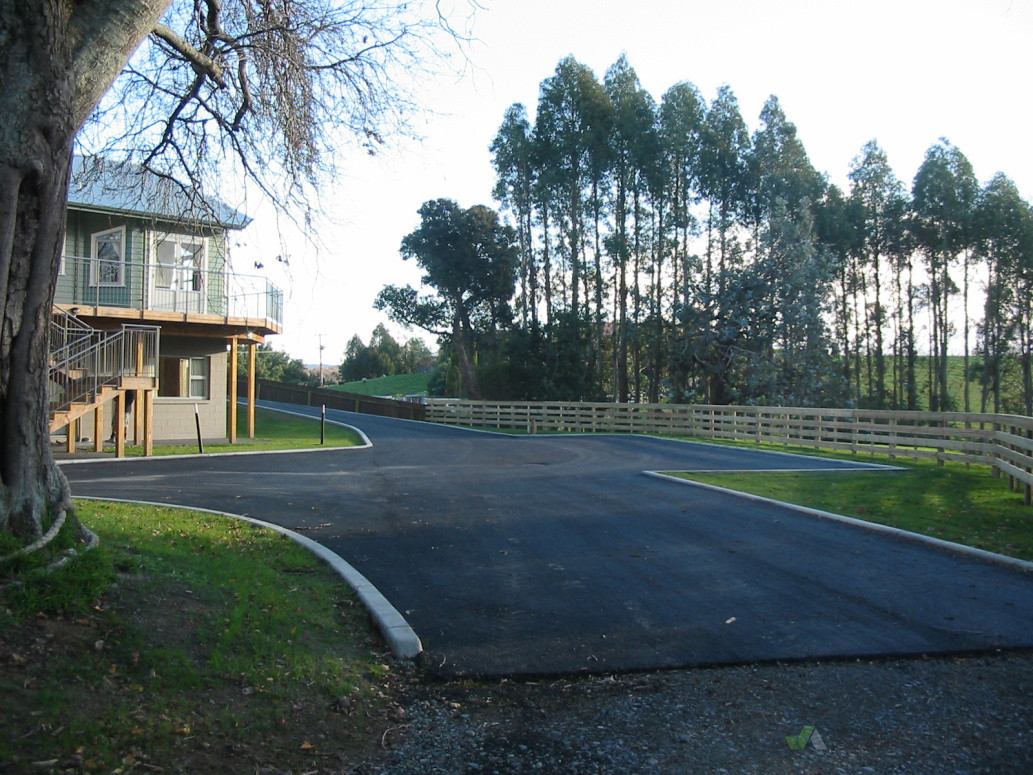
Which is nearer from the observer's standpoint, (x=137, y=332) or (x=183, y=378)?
(x=137, y=332)

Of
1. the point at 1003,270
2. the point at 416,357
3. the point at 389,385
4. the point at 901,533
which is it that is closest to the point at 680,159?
the point at 1003,270

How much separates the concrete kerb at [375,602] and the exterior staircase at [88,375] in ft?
30.2

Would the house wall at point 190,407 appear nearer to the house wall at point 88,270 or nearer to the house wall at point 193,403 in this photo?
the house wall at point 193,403

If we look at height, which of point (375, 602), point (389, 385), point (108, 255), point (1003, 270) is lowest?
point (375, 602)

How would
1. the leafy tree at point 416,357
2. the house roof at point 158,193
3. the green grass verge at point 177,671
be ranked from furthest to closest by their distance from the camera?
the leafy tree at point 416,357
the house roof at point 158,193
the green grass verge at point 177,671

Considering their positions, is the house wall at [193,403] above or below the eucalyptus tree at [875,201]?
below

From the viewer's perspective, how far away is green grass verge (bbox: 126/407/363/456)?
20.1 m

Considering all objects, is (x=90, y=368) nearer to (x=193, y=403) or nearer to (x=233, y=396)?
(x=233, y=396)

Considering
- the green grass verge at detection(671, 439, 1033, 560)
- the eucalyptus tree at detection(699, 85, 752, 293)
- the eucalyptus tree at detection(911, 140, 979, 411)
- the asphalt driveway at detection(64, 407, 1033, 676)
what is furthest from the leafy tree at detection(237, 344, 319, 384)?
the green grass verge at detection(671, 439, 1033, 560)

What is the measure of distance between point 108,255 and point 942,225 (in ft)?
134

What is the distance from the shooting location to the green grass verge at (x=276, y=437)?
2014cm

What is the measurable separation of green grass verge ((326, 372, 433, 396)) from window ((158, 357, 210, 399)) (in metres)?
52.0

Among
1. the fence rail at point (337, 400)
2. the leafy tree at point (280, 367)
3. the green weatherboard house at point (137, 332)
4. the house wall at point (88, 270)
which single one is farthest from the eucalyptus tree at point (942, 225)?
the leafy tree at point (280, 367)

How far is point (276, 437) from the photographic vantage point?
25703 millimetres
